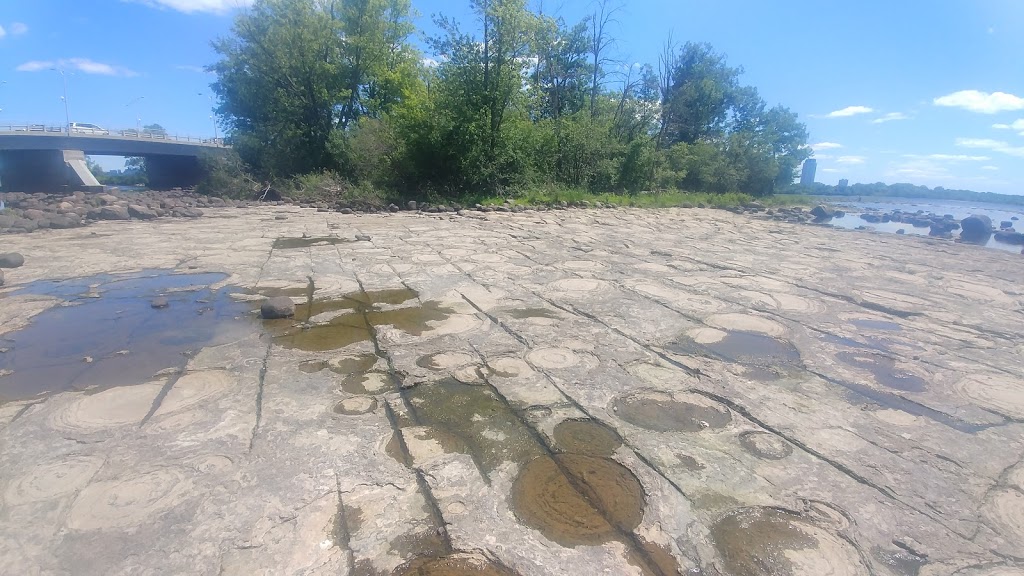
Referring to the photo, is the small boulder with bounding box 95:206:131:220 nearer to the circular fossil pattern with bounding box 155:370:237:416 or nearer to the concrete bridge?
the circular fossil pattern with bounding box 155:370:237:416

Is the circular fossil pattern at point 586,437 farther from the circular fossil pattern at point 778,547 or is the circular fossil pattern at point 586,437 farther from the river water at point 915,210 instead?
the river water at point 915,210

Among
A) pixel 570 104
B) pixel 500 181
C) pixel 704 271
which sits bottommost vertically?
pixel 704 271

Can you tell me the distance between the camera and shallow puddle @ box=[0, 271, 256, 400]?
3.19 metres

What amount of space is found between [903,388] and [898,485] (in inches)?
50.4

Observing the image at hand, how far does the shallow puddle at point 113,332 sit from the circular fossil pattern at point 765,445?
11.9 ft

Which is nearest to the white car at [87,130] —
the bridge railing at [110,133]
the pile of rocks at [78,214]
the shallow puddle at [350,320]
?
the bridge railing at [110,133]

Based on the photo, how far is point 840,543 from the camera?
6.10 feet

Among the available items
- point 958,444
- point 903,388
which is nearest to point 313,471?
point 958,444

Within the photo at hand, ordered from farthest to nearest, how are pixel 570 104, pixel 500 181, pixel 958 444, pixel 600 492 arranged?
pixel 570 104, pixel 500 181, pixel 958 444, pixel 600 492

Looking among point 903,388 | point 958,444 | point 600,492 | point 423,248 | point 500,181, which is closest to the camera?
point 600,492

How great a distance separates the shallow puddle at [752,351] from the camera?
3432 mm

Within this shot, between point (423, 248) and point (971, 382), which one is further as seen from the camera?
point (423, 248)

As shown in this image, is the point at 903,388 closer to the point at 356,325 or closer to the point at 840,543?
the point at 840,543

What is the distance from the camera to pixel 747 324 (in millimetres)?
4355
